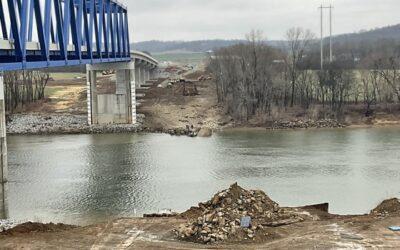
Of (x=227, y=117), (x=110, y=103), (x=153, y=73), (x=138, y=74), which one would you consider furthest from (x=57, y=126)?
(x=153, y=73)

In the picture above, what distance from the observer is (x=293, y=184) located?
33.2 metres

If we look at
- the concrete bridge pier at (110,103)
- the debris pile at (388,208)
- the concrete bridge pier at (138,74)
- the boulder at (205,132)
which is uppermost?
the concrete bridge pier at (138,74)

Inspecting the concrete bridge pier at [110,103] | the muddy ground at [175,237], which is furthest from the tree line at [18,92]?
the muddy ground at [175,237]

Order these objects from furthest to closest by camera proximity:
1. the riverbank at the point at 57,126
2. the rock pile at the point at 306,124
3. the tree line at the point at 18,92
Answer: the tree line at the point at 18,92 < the rock pile at the point at 306,124 < the riverbank at the point at 57,126

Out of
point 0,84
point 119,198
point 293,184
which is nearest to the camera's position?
point 0,84

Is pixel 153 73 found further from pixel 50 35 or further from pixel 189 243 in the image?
pixel 189 243

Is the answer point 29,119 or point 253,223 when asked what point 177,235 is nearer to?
point 253,223

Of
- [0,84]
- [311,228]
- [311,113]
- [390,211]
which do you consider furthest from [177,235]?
[311,113]

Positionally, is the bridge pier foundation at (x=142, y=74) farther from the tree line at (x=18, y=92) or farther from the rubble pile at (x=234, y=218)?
the rubble pile at (x=234, y=218)

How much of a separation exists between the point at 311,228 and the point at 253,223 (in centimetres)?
228

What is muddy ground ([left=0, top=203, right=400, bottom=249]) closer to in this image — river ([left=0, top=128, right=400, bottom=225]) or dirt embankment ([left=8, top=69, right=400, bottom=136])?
river ([left=0, top=128, right=400, bottom=225])

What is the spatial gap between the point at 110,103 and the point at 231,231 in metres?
47.2

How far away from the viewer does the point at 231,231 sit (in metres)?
21.1

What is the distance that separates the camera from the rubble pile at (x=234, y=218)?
21047 millimetres
